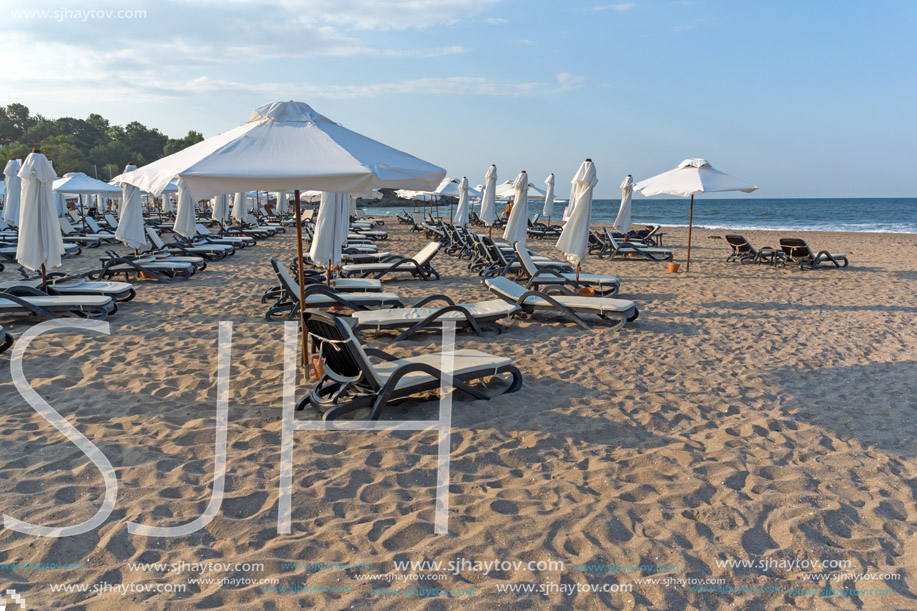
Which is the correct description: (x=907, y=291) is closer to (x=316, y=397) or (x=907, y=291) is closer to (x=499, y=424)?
(x=499, y=424)

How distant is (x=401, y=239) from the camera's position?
65.3ft

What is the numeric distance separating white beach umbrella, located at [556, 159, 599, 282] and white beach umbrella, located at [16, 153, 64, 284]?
681 centimetres

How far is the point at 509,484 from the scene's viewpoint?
10.1 feet

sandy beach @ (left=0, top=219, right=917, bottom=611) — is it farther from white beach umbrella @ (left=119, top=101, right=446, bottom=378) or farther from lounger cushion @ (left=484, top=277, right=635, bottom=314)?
white beach umbrella @ (left=119, top=101, right=446, bottom=378)

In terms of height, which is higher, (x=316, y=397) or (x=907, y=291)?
(x=907, y=291)

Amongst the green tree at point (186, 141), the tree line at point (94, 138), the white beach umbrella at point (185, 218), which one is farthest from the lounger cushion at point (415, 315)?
the green tree at point (186, 141)

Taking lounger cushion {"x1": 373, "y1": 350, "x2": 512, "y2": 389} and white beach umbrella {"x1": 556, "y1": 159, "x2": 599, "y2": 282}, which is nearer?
lounger cushion {"x1": 373, "y1": 350, "x2": 512, "y2": 389}

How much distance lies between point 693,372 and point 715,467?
193 cm

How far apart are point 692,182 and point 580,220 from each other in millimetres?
3732

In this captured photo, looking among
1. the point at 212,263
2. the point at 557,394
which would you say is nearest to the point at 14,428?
the point at 557,394

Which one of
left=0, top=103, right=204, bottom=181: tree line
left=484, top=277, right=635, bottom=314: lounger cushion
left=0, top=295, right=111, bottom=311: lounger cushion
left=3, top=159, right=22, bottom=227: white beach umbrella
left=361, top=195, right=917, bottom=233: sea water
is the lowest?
left=0, top=295, right=111, bottom=311: lounger cushion

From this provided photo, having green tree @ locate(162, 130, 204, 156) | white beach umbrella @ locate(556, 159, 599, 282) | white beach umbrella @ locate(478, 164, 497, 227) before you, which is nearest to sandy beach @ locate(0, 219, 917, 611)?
white beach umbrella @ locate(556, 159, 599, 282)

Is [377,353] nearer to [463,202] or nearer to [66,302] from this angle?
[66,302]

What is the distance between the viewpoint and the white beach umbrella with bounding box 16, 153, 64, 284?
22.7ft
